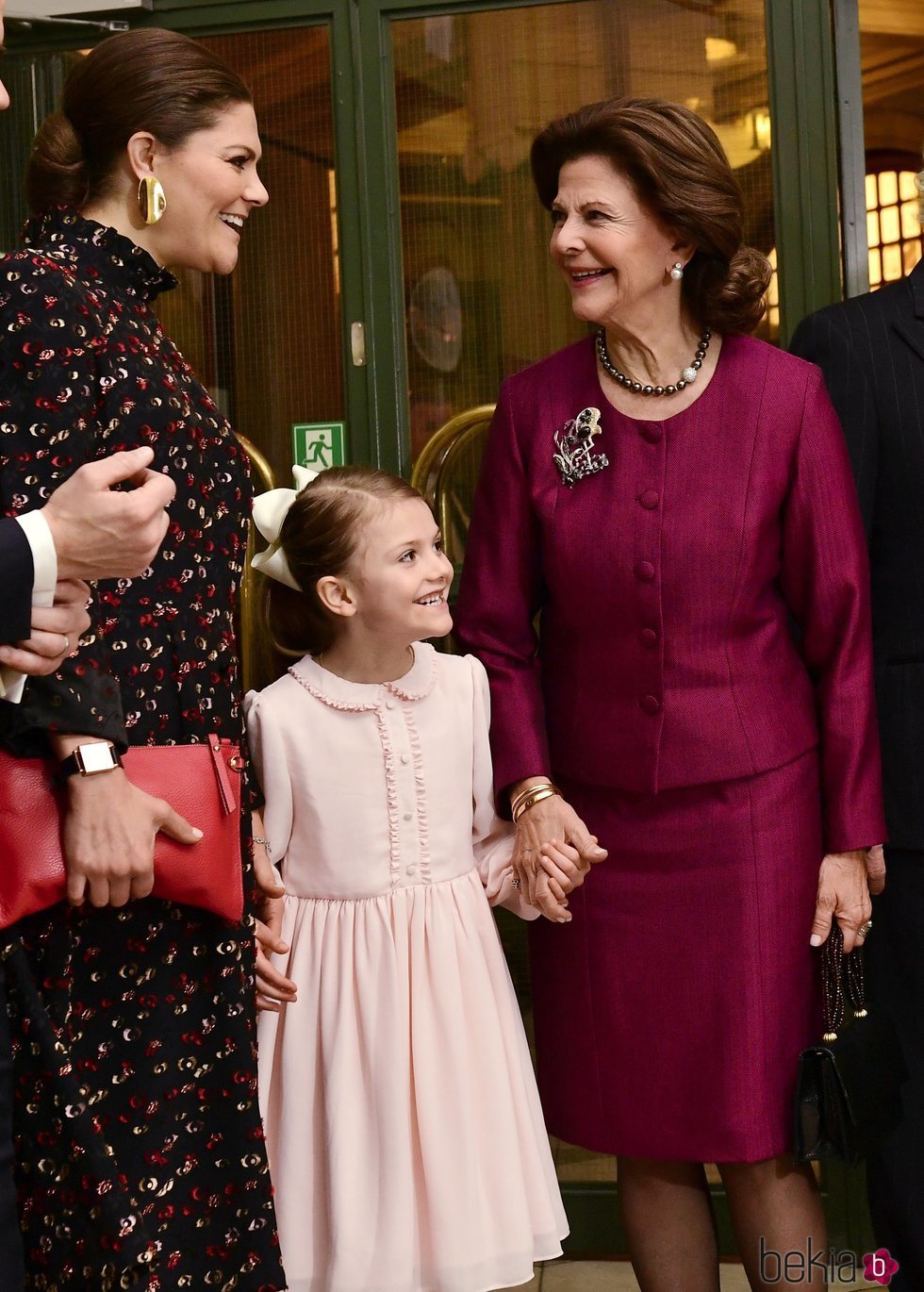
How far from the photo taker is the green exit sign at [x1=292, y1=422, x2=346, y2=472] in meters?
3.03

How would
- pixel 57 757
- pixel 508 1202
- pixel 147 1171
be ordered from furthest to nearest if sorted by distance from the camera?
pixel 508 1202 < pixel 147 1171 < pixel 57 757

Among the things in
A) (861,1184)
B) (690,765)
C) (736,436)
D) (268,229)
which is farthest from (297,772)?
(861,1184)

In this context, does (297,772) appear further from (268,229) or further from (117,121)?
(268,229)

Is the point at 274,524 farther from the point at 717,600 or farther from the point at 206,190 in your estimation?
the point at 717,600

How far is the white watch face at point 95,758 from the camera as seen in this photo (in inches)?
62.2

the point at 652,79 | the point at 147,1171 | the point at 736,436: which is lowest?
the point at 147,1171

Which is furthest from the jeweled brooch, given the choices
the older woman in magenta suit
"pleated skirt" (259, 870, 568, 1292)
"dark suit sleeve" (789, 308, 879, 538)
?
"pleated skirt" (259, 870, 568, 1292)

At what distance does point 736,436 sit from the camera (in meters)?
2.21

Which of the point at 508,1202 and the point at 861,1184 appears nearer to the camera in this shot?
the point at 508,1202

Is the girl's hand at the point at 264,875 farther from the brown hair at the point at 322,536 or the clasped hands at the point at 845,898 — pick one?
the clasped hands at the point at 845,898

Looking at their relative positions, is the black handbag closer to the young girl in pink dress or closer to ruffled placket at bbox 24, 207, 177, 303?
the young girl in pink dress

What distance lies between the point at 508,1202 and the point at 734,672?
0.84 meters

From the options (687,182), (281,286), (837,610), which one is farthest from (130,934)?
(281,286)

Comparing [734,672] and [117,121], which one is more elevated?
[117,121]
